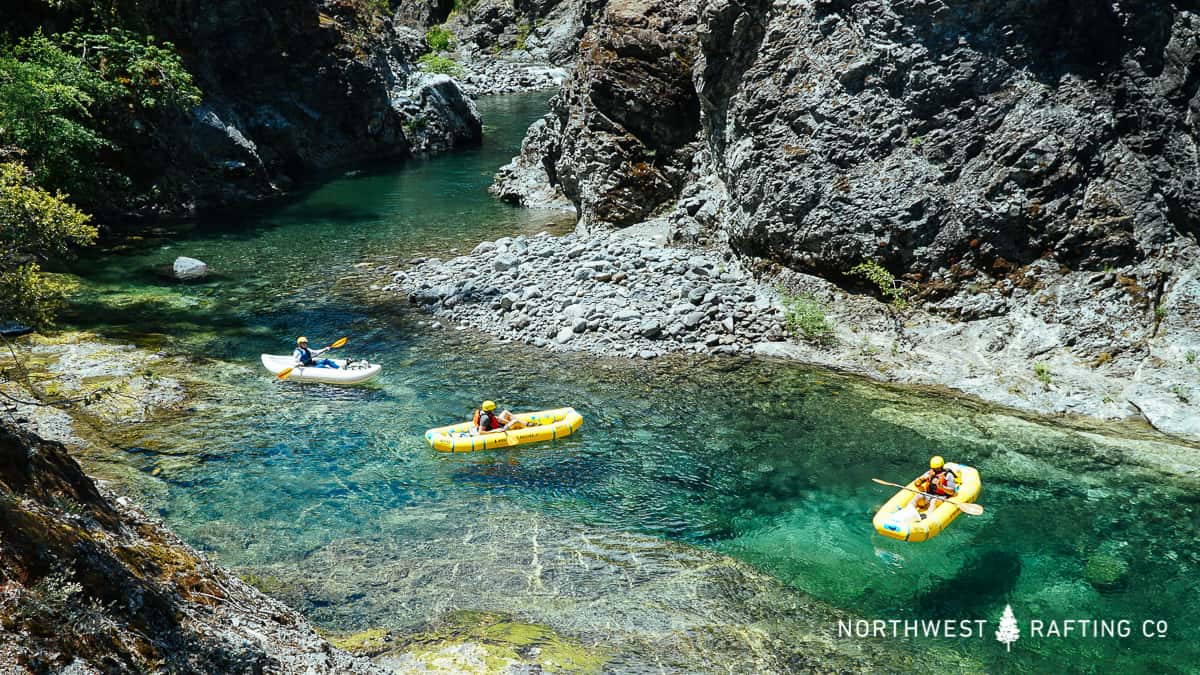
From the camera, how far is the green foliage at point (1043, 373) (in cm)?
1817

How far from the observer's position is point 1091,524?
1388cm

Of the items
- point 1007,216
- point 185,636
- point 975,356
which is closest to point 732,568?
point 185,636

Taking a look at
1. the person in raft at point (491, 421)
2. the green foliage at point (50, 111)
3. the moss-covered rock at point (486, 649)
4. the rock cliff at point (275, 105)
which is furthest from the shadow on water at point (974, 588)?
the rock cliff at point (275, 105)

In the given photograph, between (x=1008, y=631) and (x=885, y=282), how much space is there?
37.0 ft

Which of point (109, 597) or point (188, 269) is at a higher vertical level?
point (109, 597)

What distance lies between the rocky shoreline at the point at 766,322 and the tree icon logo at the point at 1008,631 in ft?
22.9

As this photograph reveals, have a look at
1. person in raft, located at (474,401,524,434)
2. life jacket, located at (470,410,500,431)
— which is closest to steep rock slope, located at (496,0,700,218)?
person in raft, located at (474,401,524,434)

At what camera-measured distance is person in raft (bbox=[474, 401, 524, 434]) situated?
55.7ft

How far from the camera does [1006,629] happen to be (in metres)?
11.6

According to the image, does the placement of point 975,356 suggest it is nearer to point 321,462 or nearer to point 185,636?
point 321,462

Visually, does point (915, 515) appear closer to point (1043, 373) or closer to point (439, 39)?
point (1043, 373)

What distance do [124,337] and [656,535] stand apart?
16.5 meters

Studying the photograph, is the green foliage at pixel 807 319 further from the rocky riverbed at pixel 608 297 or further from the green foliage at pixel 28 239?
the green foliage at pixel 28 239

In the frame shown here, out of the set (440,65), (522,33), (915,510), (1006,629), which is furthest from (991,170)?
(522,33)
